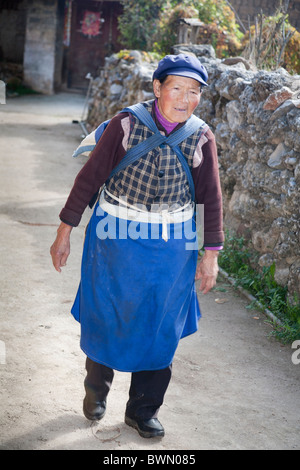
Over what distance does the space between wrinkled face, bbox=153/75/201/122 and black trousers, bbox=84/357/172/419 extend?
46.6 inches

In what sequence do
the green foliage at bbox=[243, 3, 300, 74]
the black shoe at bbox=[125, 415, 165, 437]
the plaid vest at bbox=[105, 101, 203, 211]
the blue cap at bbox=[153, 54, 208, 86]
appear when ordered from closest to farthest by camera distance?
the blue cap at bbox=[153, 54, 208, 86], the plaid vest at bbox=[105, 101, 203, 211], the black shoe at bbox=[125, 415, 165, 437], the green foliage at bbox=[243, 3, 300, 74]

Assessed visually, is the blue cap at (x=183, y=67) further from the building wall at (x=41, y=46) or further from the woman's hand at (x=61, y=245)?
the building wall at (x=41, y=46)

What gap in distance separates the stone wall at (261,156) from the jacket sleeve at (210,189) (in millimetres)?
1639

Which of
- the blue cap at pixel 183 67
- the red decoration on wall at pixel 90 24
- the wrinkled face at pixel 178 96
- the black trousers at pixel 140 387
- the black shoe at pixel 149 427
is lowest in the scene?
the black shoe at pixel 149 427

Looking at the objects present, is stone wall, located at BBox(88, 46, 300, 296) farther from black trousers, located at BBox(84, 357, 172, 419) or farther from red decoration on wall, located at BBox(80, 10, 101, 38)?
red decoration on wall, located at BBox(80, 10, 101, 38)

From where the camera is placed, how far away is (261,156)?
16.1 ft

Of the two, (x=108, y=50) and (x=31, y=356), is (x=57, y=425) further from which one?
(x=108, y=50)

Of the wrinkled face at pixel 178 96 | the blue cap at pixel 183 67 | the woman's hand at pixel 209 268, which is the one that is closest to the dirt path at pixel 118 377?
the woman's hand at pixel 209 268

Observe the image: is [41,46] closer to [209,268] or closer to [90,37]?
[90,37]

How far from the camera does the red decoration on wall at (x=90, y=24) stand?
62.1 feet

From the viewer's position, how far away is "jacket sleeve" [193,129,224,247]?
2693mm

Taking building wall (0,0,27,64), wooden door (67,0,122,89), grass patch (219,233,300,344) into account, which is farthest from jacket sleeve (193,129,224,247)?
building wall (0,0,27,64)

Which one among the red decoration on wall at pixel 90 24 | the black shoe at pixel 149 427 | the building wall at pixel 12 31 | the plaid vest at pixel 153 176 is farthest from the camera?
the red decoration on wall at pixel 90 24

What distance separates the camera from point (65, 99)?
17.5 metres
